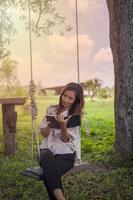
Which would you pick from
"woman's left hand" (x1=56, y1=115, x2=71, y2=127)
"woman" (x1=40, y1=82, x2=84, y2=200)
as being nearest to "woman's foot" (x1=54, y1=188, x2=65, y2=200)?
"woman" (x1=40, y1=82, x2=84, y2=200)

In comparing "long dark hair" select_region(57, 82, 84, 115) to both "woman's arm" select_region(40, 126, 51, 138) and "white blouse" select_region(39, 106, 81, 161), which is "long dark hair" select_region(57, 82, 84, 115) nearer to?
"white blouse" select_region(39, 106, 81, 161)

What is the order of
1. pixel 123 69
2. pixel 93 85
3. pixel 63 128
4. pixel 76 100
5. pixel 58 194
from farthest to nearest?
pixel 93 85
pixel 123 69
pixel 76 100
pixel 63 128
pixel 58 194

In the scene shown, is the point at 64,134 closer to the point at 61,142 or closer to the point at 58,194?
the point at 61,142

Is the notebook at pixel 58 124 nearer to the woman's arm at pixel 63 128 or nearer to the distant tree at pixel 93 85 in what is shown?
the woman's arm at pixel 63 128

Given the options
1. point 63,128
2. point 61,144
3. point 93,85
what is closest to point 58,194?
point 61,144

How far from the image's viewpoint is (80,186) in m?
6.06

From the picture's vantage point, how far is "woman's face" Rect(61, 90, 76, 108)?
4.78m

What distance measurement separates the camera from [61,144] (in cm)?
470

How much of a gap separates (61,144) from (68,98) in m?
0.44

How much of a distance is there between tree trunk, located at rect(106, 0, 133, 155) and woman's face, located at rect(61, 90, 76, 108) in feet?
7.83

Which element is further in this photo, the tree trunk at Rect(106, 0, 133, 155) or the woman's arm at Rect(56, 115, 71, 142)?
the tree trunk at Rect(106, 0, 133, 155)

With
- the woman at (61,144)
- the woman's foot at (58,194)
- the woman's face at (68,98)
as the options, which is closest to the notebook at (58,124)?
→ the woman at (61,144)

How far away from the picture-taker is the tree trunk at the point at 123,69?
23.0 feet

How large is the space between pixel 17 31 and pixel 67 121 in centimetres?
769
